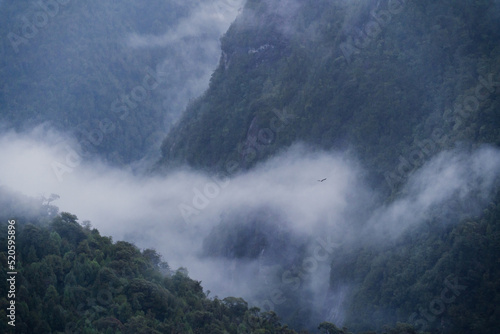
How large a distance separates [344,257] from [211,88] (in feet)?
148

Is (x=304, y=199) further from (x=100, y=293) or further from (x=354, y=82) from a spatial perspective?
(x=100, y=293)

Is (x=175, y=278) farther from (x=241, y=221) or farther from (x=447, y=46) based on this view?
(x=447, y=46)

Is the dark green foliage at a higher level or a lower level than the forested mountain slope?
lower

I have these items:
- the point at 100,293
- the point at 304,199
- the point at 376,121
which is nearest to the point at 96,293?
the point at 100,293

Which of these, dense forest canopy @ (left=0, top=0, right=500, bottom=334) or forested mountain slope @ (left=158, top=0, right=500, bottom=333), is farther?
forested mountain slope @ (left=158, top=0, right=500, bottom=333)

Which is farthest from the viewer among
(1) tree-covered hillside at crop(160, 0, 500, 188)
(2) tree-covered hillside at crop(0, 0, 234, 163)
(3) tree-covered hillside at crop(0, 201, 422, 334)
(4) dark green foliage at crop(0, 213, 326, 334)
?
(2) tree-covered hillside at crop(0, 0, 234, 163)

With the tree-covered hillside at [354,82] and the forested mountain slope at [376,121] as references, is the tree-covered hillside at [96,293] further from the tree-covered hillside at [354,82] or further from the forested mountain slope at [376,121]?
the tree-covered hillside at [354,82]

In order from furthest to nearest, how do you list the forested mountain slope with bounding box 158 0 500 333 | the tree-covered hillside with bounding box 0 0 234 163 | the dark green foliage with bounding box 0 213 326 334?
the tree-covered hillside with bounding box 0 0 234 163 < the forested mountain slope with bounding box 158 0 500 333 < the dark green foliage with bounding box 0 213 326 334

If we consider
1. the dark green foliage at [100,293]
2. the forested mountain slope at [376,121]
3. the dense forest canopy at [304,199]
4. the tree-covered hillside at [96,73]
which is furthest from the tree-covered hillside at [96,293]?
the tree-covered hillside at [96,73]

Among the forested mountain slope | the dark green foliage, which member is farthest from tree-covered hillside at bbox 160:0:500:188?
the dark green foliage

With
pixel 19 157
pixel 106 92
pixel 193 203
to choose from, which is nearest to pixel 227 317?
pixel 193 203

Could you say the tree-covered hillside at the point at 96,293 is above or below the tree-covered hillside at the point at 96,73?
below

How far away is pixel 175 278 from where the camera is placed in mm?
73250

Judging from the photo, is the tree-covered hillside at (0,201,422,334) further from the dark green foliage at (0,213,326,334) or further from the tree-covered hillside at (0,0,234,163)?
the tree-covered hillside at (0,0,234,163)
